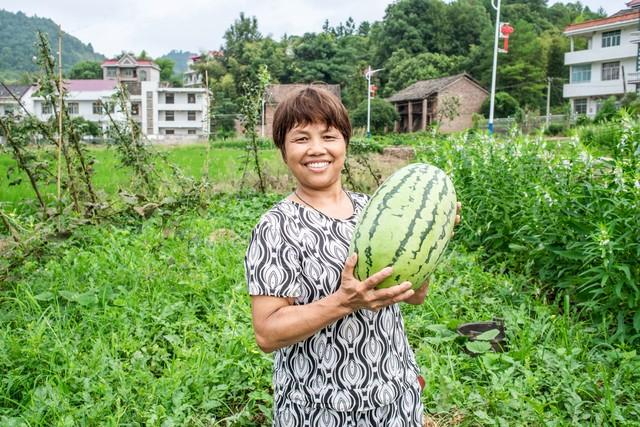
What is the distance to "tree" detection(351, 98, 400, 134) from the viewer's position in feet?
130

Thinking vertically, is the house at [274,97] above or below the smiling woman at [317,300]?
above

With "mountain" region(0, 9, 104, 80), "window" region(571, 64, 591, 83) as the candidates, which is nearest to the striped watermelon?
"window" region(571, 64, 591, 83)

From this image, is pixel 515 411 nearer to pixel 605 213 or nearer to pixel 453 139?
pixel 605 213

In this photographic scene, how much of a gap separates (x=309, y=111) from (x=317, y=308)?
60 centimetres

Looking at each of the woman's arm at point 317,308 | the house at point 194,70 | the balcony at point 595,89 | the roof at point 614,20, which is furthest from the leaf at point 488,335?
the house at point 194,70

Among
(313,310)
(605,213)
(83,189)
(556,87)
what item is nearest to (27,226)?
(83,189)

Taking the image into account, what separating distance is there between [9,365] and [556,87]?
5488cm

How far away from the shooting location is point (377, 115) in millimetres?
39875

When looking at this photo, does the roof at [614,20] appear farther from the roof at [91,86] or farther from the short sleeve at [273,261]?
the short sleeve at [273,261]

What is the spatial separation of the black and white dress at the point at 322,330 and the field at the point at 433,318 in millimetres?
1370

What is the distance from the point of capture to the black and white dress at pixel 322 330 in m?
1.65

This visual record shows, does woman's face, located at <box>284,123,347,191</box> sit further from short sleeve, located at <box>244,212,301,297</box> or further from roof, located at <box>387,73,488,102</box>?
roof, located at <box>387,73,488,102</box>

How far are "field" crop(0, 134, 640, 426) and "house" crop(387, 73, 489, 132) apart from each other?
37.1 meters

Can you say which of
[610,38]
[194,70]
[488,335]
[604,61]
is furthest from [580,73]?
[488,335]
